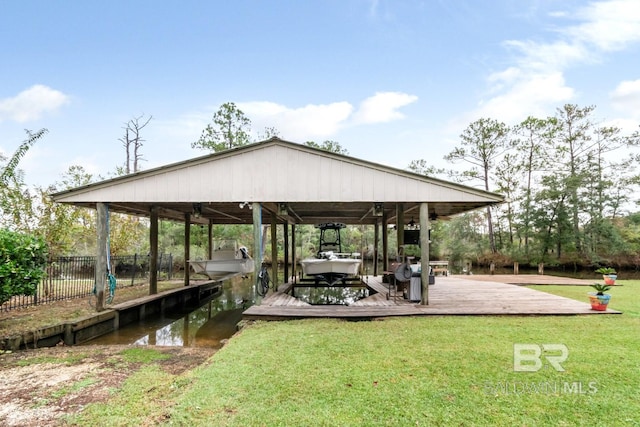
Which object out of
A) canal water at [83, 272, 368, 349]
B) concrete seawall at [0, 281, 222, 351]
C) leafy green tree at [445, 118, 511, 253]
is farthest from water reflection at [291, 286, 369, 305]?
leafy green tree at [445, 118, 511, 253]

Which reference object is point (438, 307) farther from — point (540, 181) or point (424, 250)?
point (540, 181)

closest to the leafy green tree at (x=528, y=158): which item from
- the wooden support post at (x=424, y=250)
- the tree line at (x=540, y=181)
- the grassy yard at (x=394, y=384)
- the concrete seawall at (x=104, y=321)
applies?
the tree line at (x=540, y=181)

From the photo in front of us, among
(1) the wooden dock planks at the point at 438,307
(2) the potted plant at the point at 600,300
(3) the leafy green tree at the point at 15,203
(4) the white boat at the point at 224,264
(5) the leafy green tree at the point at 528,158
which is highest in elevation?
(5) the leafy green tree at the point at 528,158

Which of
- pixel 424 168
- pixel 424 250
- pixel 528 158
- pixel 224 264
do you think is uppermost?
pixel 424 168

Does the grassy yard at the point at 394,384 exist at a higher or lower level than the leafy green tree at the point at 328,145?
lower

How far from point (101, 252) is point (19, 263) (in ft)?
4.95

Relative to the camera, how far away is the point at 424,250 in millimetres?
7520

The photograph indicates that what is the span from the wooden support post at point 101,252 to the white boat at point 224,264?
10.6 feet

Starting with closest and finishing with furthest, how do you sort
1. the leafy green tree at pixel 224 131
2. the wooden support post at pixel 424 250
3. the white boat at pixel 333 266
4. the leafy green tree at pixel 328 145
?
the wooden support post at pixel 424 250
the white boat at pixel 333 266
the leafy green tree at pixel 224 131
the leafy green tree at pixel 328 145

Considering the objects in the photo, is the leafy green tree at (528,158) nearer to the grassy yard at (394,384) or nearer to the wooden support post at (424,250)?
the wooden support post at (424,250)

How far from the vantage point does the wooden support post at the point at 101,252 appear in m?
7.47

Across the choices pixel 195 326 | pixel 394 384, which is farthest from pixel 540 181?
pixel 394 384

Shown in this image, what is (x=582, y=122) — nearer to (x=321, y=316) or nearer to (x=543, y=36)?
(x=543, y=36)

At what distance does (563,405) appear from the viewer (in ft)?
9.93
